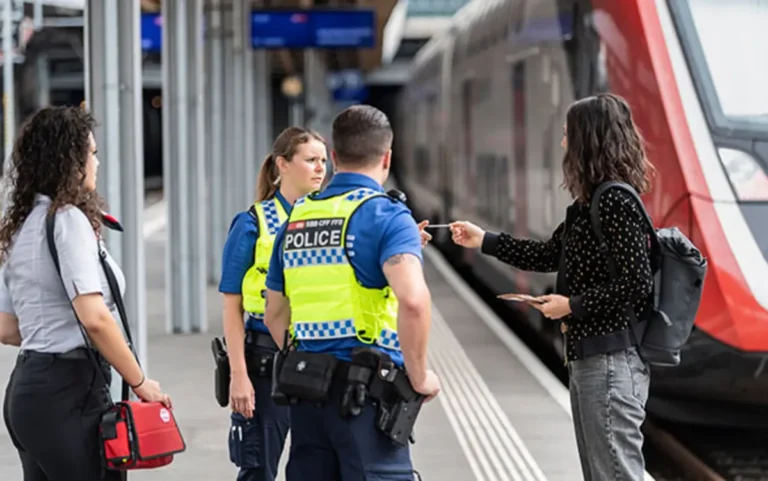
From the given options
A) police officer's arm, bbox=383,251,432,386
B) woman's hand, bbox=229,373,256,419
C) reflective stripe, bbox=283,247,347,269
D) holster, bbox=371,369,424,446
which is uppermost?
reflective stripe, bbox=283,247,347,269

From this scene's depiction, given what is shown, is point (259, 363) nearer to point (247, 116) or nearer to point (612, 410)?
point (612, 410)

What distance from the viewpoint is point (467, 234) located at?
5.38 m

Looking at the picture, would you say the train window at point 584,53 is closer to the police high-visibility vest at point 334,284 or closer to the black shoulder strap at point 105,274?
the police high-visibility vest at point 334,284

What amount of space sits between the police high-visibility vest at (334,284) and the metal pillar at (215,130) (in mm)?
13141

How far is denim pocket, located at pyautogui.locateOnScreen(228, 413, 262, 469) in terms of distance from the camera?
5445 mm

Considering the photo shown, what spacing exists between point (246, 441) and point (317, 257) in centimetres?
133

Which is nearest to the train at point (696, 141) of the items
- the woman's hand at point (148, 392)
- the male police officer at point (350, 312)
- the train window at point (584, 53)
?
the train window at point (584, 53)

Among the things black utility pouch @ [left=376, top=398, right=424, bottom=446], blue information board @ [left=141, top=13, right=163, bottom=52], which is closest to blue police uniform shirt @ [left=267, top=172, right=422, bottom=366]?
black utility pouch @ [left=376, top=398, right=424, bottom=446]

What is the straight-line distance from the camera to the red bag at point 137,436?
4.39 metres

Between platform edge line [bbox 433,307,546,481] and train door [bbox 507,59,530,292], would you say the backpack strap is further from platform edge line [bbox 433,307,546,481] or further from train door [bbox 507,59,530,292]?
train door [bbox 507,59,530,292]

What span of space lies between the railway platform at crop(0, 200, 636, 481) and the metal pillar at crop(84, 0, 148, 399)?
879 millimetres

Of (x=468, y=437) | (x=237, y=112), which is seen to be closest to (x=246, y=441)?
(x=468, y=437)

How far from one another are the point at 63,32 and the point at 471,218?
13.4 meters

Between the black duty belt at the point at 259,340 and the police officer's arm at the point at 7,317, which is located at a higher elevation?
the police officer's arm at the point at 7,317
